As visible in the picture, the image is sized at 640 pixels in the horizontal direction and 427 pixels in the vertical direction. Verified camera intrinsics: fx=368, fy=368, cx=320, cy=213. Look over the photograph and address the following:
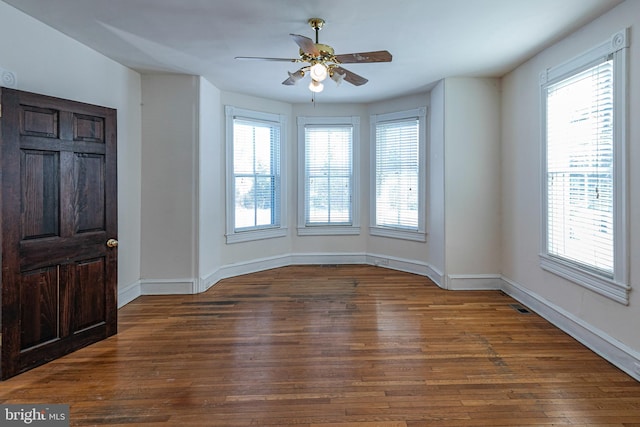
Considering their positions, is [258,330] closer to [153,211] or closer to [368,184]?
[153,211]

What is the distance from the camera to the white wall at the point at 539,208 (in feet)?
8.84

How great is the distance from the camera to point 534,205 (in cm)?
406

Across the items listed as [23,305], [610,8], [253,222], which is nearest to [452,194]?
[610,8]

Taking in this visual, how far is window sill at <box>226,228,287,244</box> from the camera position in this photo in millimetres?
5646

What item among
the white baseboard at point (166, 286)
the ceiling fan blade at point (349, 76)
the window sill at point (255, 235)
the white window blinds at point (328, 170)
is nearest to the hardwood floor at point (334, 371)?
the white baseboard at point (166, 286)

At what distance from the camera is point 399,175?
600 centimetres

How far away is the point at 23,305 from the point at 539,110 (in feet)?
16.4

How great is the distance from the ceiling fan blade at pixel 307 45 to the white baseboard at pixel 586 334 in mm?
3243

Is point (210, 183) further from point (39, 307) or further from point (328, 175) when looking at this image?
point (39, 307)

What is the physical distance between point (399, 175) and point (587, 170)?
2.98m

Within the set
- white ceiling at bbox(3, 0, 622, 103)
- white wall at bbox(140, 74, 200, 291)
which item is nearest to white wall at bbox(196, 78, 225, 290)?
white wall at bbox(140, 74, 200, 291)

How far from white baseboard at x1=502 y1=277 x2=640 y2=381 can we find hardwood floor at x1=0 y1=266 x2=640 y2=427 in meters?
0.07

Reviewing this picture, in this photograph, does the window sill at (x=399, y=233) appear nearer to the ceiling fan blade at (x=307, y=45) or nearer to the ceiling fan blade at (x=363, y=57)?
the ceiling fan blade at (x=363, y=57)

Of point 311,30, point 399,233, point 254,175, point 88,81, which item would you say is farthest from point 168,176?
point 399,233
